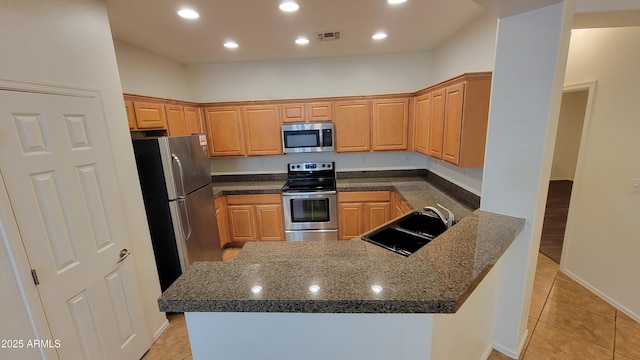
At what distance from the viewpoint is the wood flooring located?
323 centimetres

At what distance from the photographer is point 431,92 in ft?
9.05

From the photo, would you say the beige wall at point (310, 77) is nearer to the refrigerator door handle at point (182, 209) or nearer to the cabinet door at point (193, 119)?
the cabinet door at point (193, 119)

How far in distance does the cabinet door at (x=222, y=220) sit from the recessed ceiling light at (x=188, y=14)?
213 cm

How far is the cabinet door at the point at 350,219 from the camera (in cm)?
349

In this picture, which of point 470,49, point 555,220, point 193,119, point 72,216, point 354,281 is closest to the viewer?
point 354,281

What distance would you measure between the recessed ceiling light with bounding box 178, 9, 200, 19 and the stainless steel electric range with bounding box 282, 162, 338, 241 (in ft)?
7.07

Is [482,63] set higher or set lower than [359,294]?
higher

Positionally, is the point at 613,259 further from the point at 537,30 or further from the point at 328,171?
the point at 328,171

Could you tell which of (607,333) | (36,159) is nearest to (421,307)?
(36,159)

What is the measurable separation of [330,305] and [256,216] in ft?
9.40

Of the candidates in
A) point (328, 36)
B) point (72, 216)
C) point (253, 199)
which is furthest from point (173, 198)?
point (328, 36)

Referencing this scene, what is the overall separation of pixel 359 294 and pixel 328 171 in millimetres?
3062

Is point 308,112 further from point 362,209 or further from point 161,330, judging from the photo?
point 161,330

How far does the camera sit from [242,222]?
364cm
